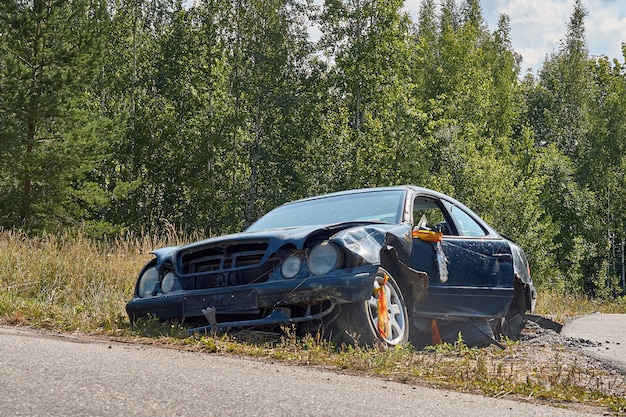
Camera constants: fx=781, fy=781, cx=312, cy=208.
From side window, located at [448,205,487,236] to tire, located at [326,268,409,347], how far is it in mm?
1666

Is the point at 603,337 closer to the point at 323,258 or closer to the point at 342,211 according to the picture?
the point at 342,211

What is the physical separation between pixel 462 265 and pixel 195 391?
4.00m

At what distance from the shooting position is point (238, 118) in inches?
1497

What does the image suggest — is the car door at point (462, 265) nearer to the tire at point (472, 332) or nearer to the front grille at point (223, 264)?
the tire at point (472, 332)

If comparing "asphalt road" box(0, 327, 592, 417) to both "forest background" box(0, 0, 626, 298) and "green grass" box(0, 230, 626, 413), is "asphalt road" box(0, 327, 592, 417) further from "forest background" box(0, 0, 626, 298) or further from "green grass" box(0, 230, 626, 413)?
Result: "forest background" box(0, 0, 626, 298)

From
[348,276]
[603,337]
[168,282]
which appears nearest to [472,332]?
[348,276]

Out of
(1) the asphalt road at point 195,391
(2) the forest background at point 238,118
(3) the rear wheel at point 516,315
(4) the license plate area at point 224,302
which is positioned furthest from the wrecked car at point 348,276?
(2) the forest background at point 238,118

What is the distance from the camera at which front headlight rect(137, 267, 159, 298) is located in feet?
22.6

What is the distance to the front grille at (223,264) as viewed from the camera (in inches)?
245

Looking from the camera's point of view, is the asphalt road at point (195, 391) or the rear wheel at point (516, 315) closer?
the asphalt road at point (195, 391)

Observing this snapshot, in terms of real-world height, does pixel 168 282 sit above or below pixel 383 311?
above

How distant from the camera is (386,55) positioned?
3559 cm

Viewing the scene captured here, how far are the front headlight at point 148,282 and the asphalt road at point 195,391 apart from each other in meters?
1.70

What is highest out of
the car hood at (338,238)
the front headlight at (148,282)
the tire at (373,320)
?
the car hood at (338,238)
